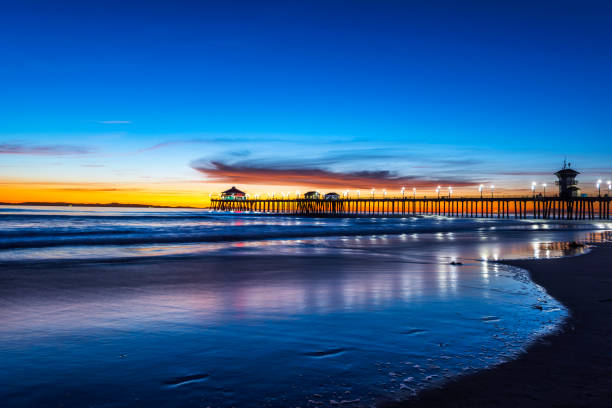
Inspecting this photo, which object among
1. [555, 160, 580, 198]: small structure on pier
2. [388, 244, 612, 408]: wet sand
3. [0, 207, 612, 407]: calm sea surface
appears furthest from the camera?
[555, 160, 580, 198]: small structure on pier

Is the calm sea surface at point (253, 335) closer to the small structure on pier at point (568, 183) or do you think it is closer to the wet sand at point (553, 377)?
the wet sand at point (553, 377)

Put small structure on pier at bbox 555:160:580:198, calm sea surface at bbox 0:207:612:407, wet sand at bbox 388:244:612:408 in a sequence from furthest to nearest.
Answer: small structure on pier at bbox 555:160:580:198
calm sea surface at bbox 0:207:612:407
wet sand at bbox 388:244:612:408

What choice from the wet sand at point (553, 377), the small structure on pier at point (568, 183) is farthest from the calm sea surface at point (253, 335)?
the small structure on pier at point (568, 183)

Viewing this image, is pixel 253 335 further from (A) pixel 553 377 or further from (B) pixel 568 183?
(B) pixel 568 183

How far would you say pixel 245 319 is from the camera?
6.20 m

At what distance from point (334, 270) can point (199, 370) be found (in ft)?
26.0

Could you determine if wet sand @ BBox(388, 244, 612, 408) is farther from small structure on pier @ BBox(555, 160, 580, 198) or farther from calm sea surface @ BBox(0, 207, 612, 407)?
small structure on pier @ BBox(555, 160, 580, 198)

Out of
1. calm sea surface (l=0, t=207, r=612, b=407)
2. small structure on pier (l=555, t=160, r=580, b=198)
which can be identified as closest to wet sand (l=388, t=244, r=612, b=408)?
calm sea surface (l=0, t=207, r=612, b=407)

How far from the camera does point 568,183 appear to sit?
93688 mm

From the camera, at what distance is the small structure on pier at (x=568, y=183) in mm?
92344

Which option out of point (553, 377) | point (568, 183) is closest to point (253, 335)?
point (553, 377)

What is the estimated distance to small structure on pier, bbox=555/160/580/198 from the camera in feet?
303

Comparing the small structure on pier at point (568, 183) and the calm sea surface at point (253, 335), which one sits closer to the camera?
the calm sea surface at point (253, 335)

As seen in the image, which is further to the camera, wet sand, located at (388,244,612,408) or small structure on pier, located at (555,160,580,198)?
small structure on pier, located at (555,160,580,198)
